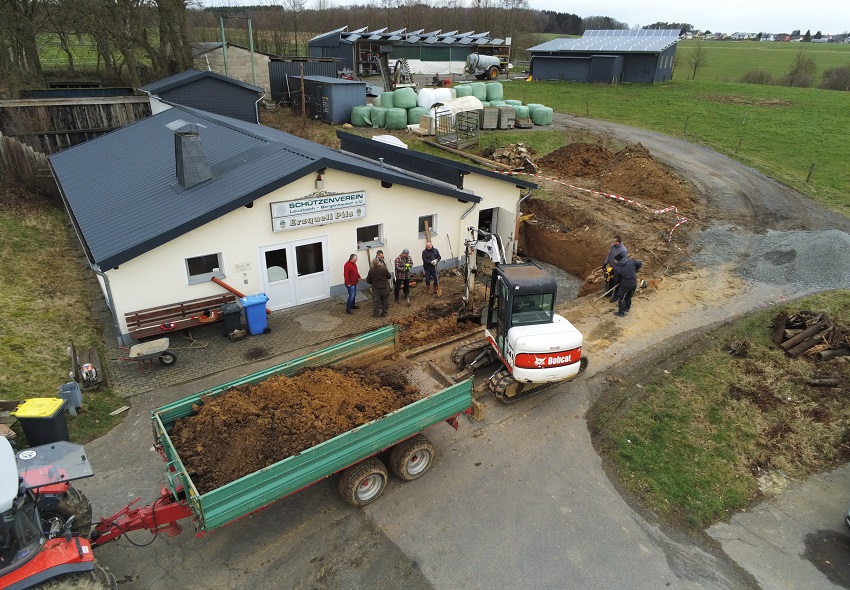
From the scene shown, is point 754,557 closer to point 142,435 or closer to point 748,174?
point 142,435

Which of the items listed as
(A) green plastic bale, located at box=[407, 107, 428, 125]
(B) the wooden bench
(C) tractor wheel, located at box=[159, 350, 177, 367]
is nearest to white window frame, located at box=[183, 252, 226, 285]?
(B) the wooden bench

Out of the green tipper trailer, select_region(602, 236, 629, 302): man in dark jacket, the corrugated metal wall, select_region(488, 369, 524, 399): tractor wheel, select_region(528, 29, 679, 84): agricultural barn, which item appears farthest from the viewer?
select_region(528, 29, 679, 84): agricultural barn

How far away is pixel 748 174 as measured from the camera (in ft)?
83.9

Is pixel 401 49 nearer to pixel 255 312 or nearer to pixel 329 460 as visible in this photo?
pixel 255 312

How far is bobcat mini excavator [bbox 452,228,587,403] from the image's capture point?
9.80 m

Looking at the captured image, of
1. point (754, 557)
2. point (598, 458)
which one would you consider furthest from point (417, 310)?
point (754, 557)

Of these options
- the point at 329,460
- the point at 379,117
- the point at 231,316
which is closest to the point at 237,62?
the point at 379,117

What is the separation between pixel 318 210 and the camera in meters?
13.6

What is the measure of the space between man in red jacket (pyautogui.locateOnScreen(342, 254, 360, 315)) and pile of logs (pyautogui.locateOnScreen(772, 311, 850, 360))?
1031 centimetres

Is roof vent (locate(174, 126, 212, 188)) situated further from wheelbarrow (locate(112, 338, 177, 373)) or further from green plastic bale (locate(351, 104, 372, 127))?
green plastic bale (locate(351, 104, 372, 127))

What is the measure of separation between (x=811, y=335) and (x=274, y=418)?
12.0m

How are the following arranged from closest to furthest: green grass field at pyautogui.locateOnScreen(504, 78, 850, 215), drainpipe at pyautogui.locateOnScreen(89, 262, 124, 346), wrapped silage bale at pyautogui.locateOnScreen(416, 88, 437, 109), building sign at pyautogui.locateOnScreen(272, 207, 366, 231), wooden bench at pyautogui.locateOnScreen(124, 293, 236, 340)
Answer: drainpipe at pyautogui.locateOnScreen(89, 262, 124, 346), wooden bench at pyautogui.locateOnScreen(124, 293, 236, 340), building sign at pyautogui.locateOnScreen(272, 207, 366, 231), green grass field at pyautogui.locateOnScreen(504, 78, 850, 215), wrapped silage bale at pyautogui.locateOnScreen(416, 88, 437, 109)

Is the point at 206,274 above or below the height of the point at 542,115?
below

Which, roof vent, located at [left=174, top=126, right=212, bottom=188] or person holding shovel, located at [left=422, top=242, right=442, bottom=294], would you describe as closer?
roof vent, located at [left=174, top=126, right=212, bottom=188]
